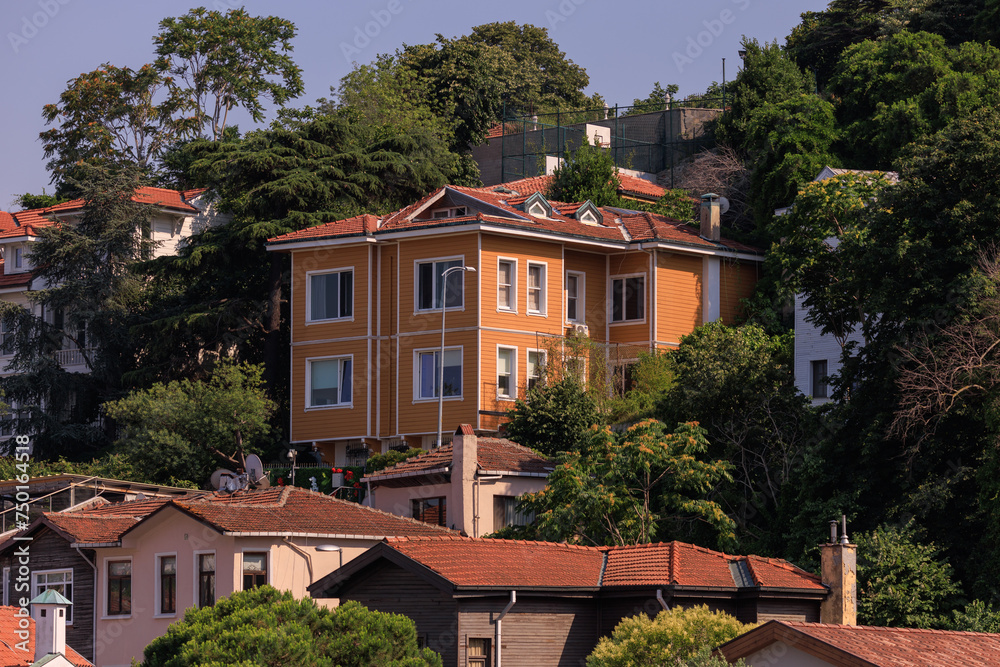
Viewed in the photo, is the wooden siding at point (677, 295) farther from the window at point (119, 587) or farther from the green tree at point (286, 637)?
the green tree at point (286, 637)

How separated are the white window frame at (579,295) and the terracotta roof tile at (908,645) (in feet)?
89.8

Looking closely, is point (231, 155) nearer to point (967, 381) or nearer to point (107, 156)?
point (107, 156)

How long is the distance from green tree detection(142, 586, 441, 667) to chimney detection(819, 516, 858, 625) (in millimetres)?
7908

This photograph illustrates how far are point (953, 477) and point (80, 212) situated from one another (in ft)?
141

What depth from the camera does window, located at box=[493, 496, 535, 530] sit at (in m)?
36.4

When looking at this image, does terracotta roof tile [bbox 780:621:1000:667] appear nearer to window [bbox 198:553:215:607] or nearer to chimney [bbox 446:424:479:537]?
chimney [bbox 446:424:479:537]

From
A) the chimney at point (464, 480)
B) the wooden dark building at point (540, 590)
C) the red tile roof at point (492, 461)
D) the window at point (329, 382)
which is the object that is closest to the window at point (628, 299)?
the window at point (329, 382)

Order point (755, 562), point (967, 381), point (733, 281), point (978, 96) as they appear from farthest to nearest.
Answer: point (733, 281)
point (978, 96)
point (967, 381)
point (755, 562)

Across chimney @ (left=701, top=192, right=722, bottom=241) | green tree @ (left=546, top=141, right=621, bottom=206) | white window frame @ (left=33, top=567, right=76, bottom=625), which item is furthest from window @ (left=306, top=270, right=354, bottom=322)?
white window frame @ (left=33, top=567, right=76, bottom=625)

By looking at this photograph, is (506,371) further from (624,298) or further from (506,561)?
(506,561)

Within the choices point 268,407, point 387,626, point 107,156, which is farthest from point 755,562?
point 107,156

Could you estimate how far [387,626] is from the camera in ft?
75.2

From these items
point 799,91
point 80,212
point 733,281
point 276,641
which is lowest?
point 276,641

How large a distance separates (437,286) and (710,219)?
34.6ft
